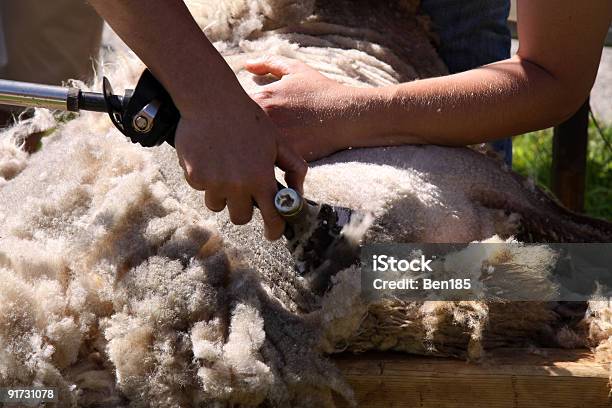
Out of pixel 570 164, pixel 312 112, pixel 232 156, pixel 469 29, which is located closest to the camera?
pixel 232 156

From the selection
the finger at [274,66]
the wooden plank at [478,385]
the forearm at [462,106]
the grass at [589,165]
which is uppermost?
the grass at [589,165]

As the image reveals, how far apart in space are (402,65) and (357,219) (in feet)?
1.89

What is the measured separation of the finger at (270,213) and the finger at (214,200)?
46 mm

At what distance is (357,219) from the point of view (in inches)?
50.1

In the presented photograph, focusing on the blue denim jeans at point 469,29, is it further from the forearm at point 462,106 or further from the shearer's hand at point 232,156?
the shearer's hand at point 232,156

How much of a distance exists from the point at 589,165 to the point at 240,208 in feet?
7.88

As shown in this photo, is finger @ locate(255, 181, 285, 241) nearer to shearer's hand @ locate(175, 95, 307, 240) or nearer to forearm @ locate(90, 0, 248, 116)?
shearer's hand @ locate(175, 95, 307, 240)

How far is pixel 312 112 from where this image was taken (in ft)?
4.67

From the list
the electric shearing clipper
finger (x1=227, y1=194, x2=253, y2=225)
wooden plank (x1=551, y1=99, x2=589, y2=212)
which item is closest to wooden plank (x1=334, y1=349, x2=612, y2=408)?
the electric shearing clipper

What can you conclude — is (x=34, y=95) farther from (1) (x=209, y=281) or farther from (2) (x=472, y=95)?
(2) (x=472, y=95)

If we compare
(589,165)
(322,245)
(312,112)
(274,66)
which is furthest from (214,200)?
(589,165)

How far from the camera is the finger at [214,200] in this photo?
3.79ft

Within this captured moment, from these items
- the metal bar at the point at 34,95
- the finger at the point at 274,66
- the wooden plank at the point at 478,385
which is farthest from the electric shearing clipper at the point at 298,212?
the finger at the point at 274,66

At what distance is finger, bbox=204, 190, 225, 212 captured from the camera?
3.79 feet
